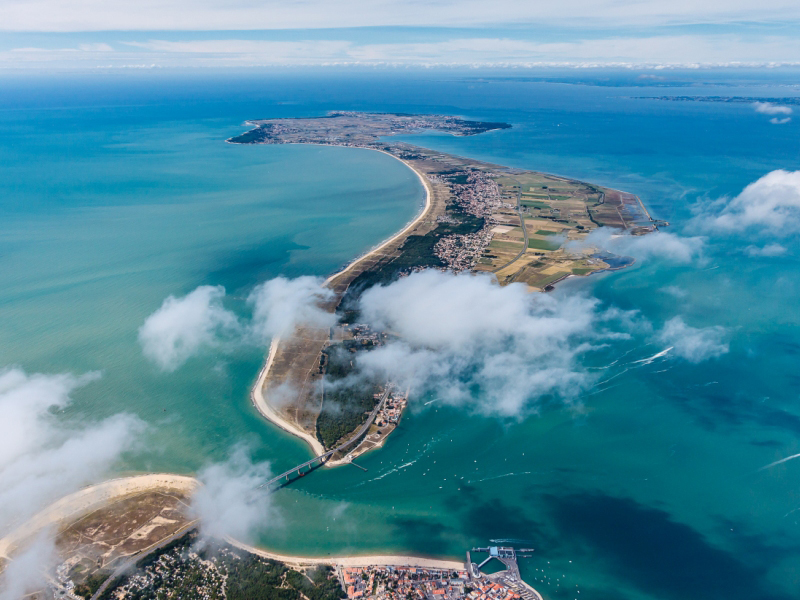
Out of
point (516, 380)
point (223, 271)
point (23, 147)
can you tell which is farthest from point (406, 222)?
point (23, 147)

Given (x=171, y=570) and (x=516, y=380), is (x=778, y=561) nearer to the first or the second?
(x=516, y=380)

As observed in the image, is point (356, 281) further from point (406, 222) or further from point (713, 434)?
point (713, 434)

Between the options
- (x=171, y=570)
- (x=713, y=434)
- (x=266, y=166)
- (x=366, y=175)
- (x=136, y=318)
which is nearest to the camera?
(x=171, y=570)

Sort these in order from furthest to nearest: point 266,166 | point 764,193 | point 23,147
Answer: point 23,147 → point 266,166 → point 764,193

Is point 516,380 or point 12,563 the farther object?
point 516,380

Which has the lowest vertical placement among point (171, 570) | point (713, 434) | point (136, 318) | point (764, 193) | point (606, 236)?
point (171, 570)

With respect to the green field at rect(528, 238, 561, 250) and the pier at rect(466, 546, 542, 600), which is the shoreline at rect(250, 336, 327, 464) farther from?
the green field at rect(528, 238, 561, 250)

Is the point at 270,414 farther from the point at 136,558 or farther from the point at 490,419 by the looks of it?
the point at 490,419

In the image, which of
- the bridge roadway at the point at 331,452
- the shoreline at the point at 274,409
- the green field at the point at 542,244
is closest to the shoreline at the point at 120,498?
the bridge roadway at the point at 331,452

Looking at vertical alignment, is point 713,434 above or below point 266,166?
below

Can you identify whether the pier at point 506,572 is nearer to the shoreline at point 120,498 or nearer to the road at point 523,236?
the shoreline at point 120,498
